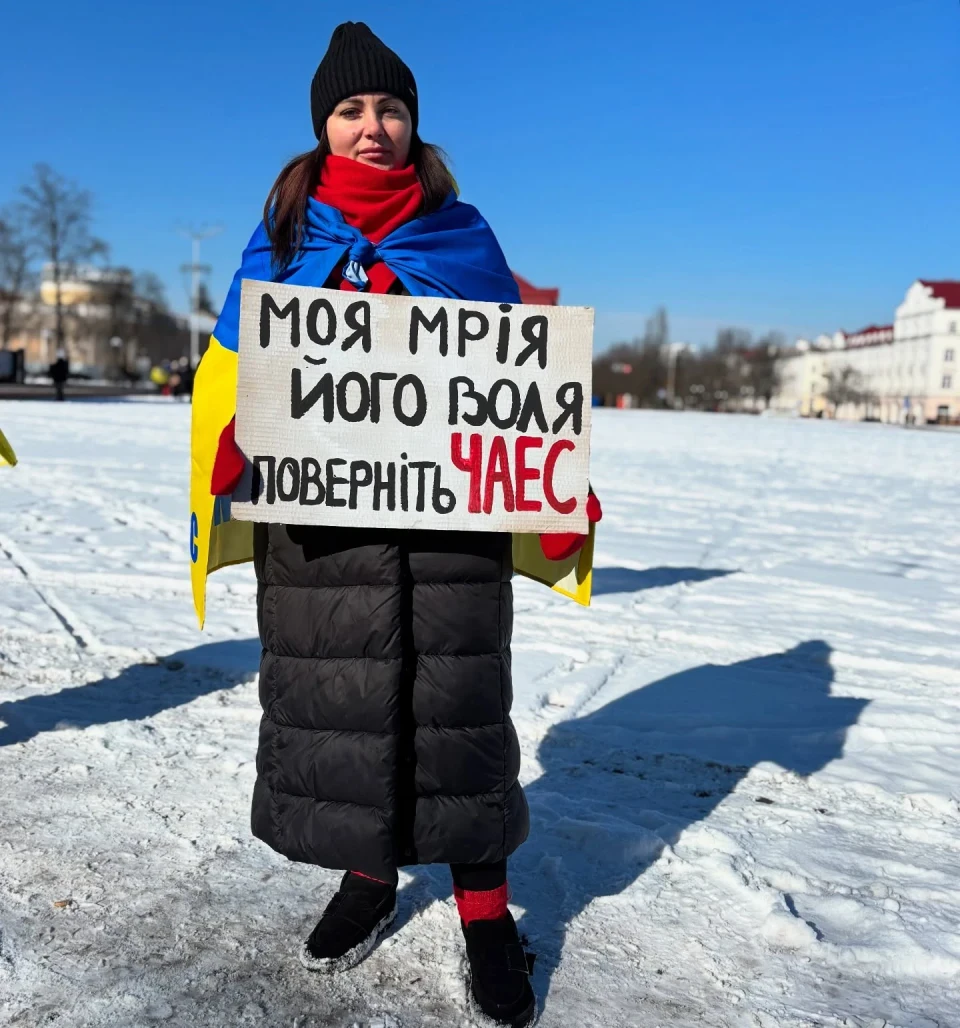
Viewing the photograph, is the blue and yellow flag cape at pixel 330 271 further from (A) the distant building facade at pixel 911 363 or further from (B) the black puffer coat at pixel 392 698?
(A) the distant building facade at pixel 911 363

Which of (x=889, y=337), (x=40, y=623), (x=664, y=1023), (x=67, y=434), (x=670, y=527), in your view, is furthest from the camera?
(x=889, y=337)

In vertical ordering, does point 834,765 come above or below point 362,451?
below

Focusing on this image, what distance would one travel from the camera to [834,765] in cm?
345

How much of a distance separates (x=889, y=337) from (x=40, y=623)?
4578 inches

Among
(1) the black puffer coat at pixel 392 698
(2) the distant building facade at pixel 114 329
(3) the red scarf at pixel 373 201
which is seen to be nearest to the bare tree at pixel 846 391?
(2) the distant building facade at pixel 114 329

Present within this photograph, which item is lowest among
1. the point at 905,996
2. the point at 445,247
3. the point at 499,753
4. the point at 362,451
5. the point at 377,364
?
the point at 905,996

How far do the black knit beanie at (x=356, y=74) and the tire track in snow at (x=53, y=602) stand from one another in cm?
295

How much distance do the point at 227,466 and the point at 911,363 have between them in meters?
109

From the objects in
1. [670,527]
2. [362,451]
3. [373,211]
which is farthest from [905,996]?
[670,527]

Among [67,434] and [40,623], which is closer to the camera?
[40,623]

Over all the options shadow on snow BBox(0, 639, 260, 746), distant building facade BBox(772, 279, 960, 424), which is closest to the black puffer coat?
shadow on snow BBox(0, 639, 260, 746)

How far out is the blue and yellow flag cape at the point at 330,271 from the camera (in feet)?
6.97

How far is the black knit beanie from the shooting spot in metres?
2.21

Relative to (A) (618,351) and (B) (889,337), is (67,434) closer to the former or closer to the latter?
(A) (618,351)
